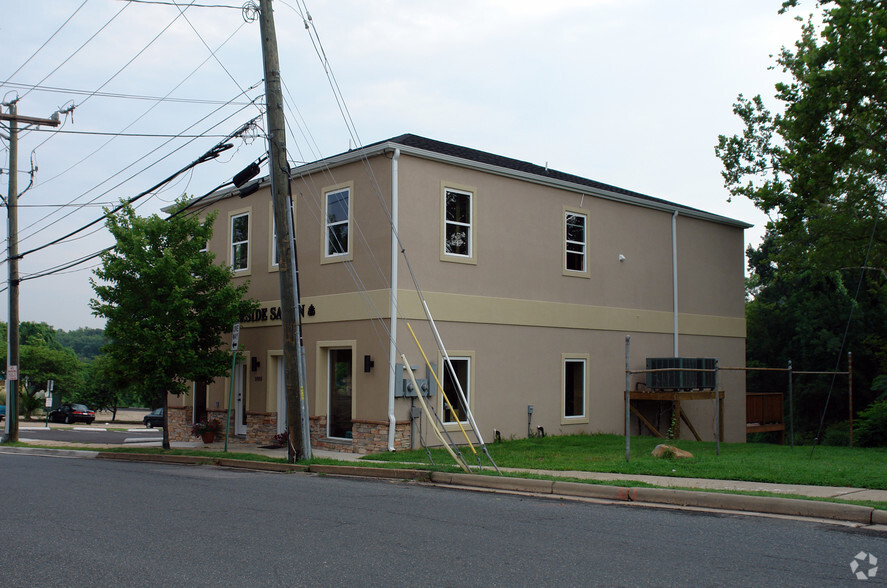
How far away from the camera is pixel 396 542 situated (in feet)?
25.4

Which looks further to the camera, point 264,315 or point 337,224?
point 264,315

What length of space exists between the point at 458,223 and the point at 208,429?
9350 millimetres

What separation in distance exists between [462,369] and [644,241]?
7.73 meters

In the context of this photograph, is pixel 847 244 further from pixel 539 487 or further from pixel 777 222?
pixel 539 487

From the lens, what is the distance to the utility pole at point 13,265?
24.3 meters

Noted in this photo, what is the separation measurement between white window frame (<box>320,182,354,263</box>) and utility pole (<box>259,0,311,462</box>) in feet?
9.49

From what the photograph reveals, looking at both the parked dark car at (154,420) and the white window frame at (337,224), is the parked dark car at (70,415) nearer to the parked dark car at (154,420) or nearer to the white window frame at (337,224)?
the parked dark car at (154,420)

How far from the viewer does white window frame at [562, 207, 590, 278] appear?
69.1 feet

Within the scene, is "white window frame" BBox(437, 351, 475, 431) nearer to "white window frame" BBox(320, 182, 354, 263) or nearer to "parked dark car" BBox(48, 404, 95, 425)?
"white window frame" BBox(320, 182, 354, 263)

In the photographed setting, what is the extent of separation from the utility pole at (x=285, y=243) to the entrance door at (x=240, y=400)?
6.67 m

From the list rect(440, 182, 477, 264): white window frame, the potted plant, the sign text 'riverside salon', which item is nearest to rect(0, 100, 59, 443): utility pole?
the potted plant

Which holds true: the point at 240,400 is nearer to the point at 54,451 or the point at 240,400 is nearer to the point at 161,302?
the point at 161,302

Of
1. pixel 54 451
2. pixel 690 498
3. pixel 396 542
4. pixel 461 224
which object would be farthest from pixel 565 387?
pixel 54 451

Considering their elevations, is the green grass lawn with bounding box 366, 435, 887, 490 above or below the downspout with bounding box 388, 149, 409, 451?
below
